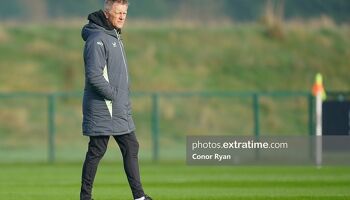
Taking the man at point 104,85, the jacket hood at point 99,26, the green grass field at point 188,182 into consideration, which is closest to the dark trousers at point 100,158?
the man at point 104,85

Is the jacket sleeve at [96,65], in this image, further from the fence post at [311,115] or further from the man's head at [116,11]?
the fence post at [311,115]

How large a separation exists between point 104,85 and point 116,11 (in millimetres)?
858

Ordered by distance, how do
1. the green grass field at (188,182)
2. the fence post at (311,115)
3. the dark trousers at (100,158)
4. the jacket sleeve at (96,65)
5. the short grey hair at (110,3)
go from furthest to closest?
the fence post at (311,115)
the green grass field at (188,182)
the dark trousers at (100,158)
the short grey hair at (110,3)
the jacket sleeve at (96,65)

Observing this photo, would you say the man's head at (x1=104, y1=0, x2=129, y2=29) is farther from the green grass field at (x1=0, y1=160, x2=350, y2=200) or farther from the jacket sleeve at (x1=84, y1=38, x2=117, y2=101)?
the green grass field at (x1=0, y1=160, x2=350, y2=200)

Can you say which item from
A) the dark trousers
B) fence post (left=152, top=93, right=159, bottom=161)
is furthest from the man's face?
fence post (left=152, top=93, right=159, bottom=161)

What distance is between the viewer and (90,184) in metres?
13.8

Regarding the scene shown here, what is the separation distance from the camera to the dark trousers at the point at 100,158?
13.7m

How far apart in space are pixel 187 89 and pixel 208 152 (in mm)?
22945

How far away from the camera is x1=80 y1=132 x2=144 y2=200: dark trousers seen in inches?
539

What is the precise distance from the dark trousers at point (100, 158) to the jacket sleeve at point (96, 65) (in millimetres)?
618

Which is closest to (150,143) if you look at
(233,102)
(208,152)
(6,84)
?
(233,102)

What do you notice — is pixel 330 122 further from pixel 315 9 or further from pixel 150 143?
pixel 315 9

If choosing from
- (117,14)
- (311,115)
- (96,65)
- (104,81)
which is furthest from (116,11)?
(311,115)

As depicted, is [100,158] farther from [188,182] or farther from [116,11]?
[188,182]
